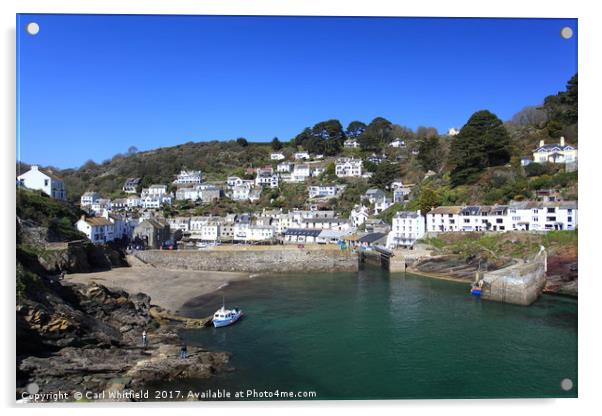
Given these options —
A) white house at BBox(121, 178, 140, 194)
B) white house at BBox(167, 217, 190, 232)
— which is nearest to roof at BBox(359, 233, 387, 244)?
white house at BBox(167, 217, 190, 232)

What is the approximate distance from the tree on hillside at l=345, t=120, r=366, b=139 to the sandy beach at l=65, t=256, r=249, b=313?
91.8 ft

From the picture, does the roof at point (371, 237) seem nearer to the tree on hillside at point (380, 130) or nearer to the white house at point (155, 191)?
the white house at point (155, 191)

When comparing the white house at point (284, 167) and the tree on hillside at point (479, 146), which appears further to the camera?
the white house at point (284, 167)

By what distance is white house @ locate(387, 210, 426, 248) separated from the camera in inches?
741

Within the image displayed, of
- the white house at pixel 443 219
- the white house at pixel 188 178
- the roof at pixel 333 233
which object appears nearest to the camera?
the white house at pixel 443 219

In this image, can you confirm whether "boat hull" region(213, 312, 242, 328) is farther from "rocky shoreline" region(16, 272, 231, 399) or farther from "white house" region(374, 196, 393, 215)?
"white house" region(374, 196, 393, 215)

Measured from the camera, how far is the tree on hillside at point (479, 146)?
19.7 m

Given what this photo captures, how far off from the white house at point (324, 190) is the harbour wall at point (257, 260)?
14.7m

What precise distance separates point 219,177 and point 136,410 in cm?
3307

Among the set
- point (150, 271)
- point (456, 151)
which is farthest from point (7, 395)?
point (456, 151)

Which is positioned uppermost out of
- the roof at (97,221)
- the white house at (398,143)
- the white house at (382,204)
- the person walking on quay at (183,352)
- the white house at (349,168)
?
the white house at (398,143)

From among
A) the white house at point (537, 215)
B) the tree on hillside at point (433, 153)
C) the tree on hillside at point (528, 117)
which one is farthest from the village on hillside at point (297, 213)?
the tree on hillside at point (528, 117)

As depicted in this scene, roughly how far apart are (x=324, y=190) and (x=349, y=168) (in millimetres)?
3740

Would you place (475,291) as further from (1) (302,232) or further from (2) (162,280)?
(1) (302,232)
